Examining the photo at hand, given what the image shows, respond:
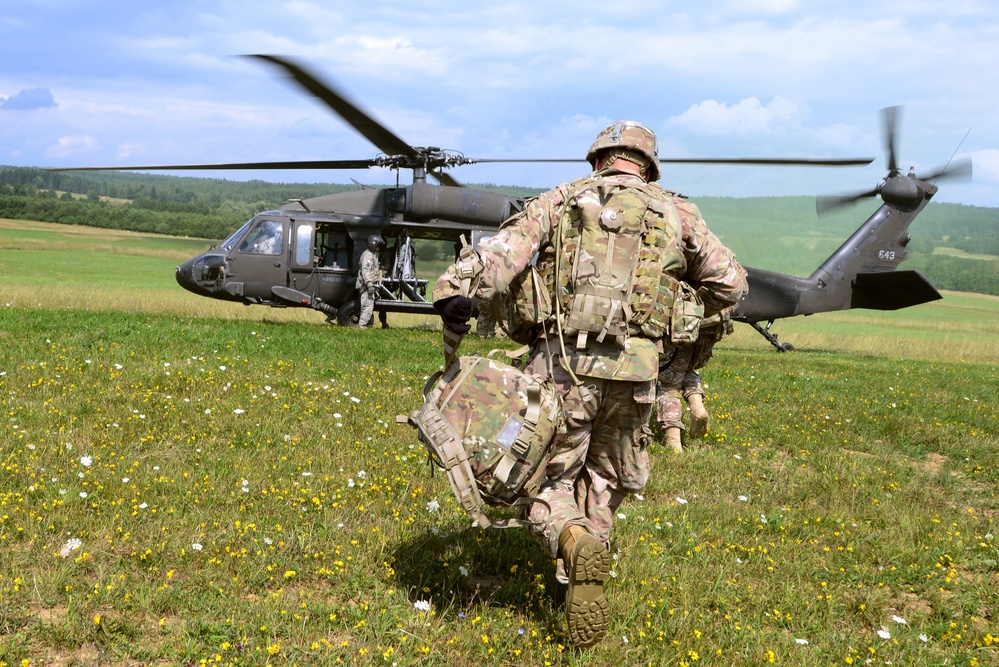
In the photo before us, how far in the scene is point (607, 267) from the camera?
421 centimetres

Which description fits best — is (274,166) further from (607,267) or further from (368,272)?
(607,267)

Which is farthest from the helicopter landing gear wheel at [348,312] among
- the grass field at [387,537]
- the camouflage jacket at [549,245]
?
the camouflage jacket at [549,245]

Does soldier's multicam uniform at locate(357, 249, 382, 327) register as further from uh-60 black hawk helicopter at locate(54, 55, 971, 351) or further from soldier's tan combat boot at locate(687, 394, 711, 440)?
soldier's tan combat boot at locate(687, 394, 711, 440)

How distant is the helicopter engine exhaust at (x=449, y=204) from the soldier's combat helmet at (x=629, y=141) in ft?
39.5

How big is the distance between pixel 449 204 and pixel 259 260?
4.23m

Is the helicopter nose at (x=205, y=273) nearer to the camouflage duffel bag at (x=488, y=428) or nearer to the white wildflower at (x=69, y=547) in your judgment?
the white wildflower at (x=69, y=547)

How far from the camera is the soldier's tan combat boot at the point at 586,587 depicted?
3791 mm

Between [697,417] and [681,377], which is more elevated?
[681,377]

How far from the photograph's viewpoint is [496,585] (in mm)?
4840

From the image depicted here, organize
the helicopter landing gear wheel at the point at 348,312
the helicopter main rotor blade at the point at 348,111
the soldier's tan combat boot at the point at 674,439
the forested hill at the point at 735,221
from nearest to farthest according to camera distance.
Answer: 1. the soldier's tan combat boot at the point at 674,439
2. the helicopter main rotor blade at the point at 348,111
3. the helicopter landing gear wheel at the point at 348,312
4. the forested hill at the point at 735,221

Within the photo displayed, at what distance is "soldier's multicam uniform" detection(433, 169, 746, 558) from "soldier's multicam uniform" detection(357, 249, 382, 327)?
42.5 ft

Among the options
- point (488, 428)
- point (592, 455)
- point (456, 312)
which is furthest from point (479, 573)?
point (456, 312)

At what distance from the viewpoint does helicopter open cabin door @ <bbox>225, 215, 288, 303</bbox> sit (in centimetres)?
1684

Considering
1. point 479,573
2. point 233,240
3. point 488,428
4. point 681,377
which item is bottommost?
point 479,573
